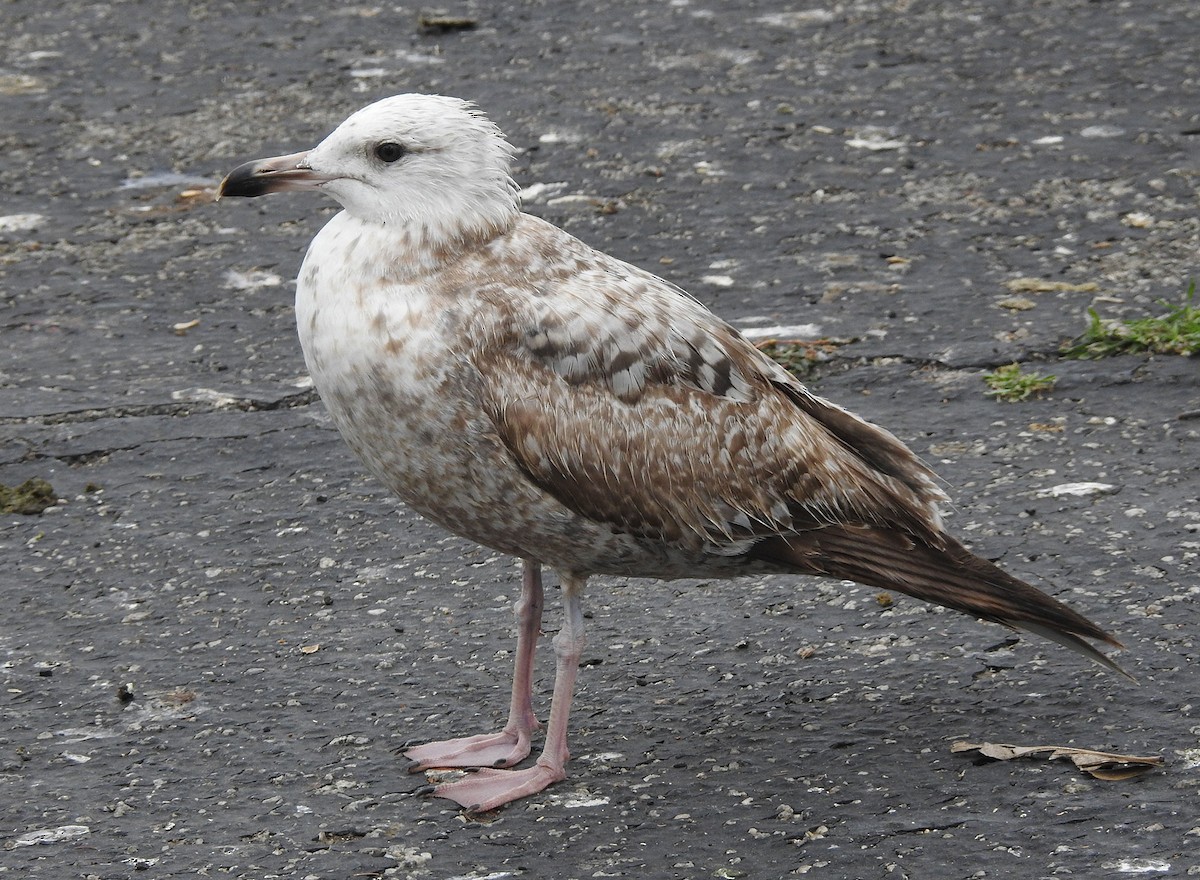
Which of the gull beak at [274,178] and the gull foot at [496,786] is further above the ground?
the gull beak at [274,178]

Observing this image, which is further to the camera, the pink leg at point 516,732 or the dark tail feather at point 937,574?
the pink leg at point 516,732

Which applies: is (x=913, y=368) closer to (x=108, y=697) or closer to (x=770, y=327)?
(x=770, y=327)

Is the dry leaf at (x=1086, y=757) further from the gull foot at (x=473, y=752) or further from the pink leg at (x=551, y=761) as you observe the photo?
the gull foot at (x=473, y=752)

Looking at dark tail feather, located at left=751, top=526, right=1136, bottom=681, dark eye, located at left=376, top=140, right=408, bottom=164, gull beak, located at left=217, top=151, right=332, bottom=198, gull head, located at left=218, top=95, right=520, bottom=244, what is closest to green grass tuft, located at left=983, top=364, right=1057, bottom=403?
dark tail feather, located at left=751, top=526, right=1136, bottom=681

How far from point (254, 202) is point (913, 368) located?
11.4 ft

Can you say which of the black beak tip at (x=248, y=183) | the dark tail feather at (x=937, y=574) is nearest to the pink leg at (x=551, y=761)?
the dark tail feather at (x=937, y=574)

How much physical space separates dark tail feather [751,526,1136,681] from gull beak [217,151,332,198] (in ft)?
5.05

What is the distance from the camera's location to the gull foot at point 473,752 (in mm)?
4309

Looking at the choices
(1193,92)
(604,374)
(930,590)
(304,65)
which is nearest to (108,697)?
(604,374)

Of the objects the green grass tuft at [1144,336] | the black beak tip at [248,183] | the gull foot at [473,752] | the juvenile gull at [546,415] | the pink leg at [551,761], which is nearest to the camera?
the juvenile gull at [546,415]

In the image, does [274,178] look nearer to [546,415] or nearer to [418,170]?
[418,170]

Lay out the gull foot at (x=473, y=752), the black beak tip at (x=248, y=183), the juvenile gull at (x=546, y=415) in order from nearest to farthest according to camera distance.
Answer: the juvenile gull at (x=546, y=415) < the gull foot at (x=473, y=752) < the black beak tip at (x=248, y=183)

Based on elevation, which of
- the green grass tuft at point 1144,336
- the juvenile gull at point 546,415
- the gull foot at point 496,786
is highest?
the juvenile gull at point 546,415

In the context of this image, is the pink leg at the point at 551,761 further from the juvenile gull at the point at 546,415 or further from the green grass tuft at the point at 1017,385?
the green grass tuft at the point at 1017,385
